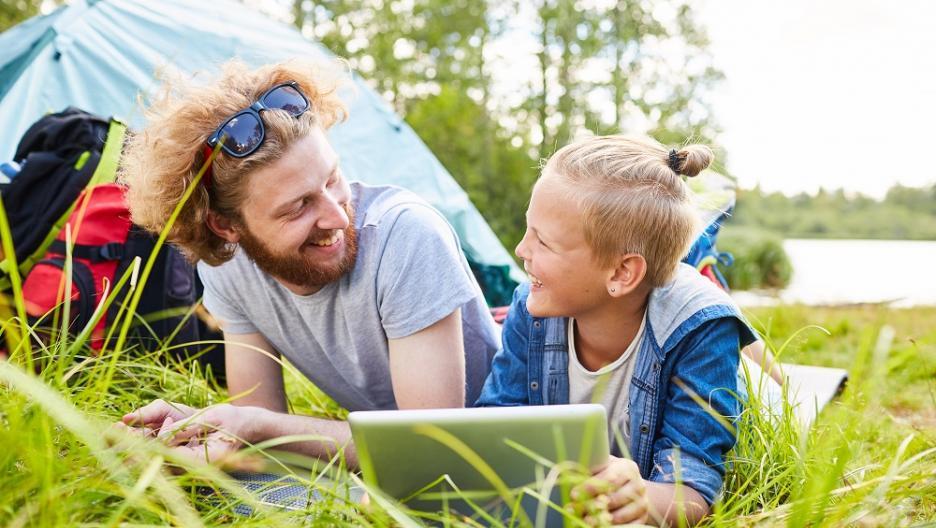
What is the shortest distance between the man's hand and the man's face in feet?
1.08

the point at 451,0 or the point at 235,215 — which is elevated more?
the point at 451,0

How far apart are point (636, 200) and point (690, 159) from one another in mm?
A: 131

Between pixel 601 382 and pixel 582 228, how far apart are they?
0.31m

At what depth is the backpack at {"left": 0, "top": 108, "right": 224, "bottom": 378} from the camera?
6.40 ft

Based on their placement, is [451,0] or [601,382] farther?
[451,0]

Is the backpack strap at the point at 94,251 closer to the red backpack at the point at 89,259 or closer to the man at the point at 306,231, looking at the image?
the red backpack at the point at 89,259

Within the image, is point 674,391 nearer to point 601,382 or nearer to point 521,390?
point 601,382

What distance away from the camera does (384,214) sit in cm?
159

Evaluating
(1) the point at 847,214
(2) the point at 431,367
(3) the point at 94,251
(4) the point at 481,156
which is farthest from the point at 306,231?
(1) the point at 847,214

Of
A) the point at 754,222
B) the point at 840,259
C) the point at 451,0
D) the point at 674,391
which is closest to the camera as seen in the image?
the point at 674,391

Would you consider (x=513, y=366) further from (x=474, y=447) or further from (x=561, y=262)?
(x=474, y=447)

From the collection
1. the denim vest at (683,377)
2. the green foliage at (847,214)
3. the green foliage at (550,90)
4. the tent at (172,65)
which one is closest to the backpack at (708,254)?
the denim vest at (683,377)

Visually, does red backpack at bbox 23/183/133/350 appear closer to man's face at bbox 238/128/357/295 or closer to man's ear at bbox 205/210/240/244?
man's ear at bbox 205/210/240/244

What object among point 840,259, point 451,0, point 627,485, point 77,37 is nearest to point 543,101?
point 451,0
